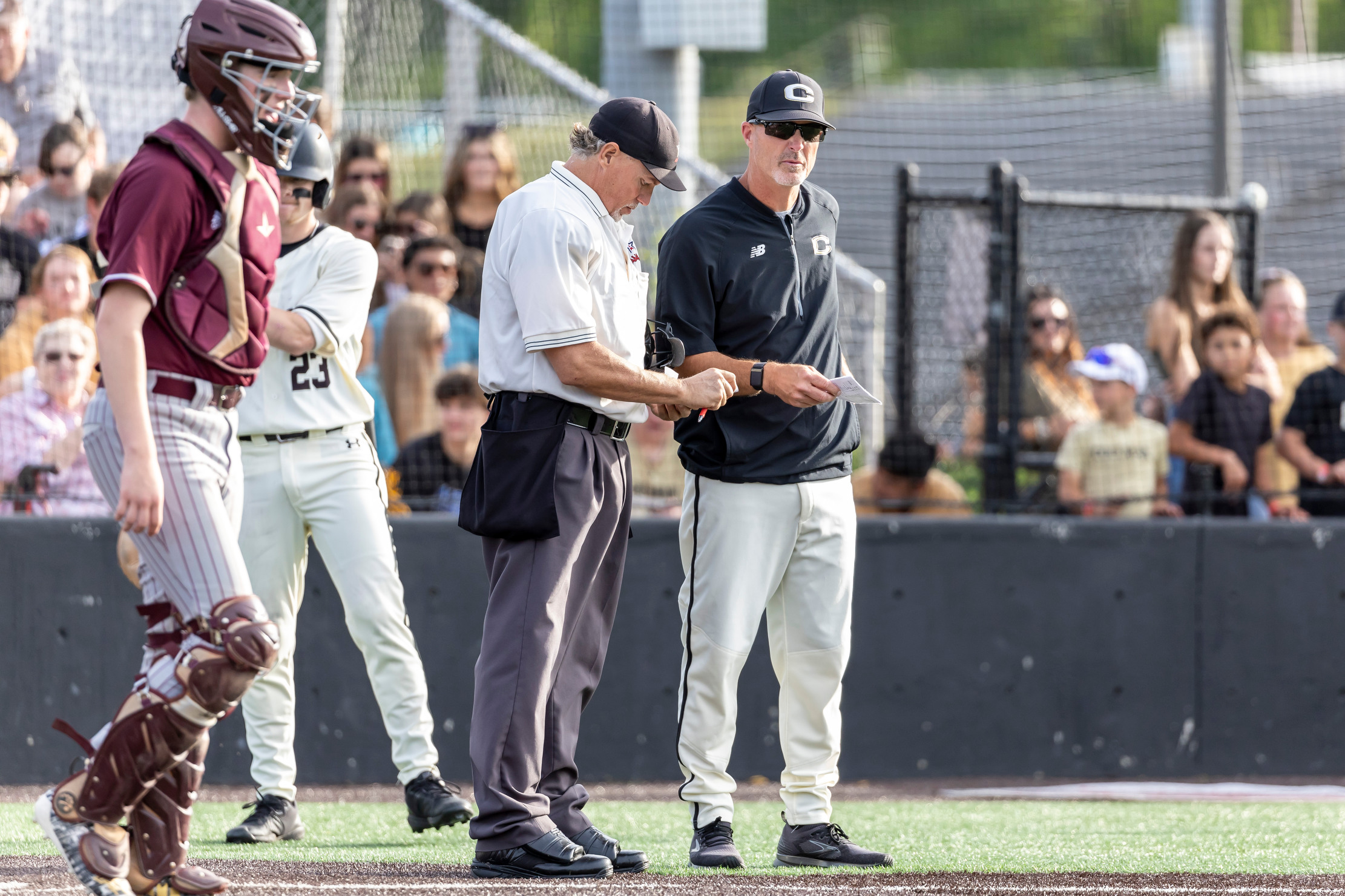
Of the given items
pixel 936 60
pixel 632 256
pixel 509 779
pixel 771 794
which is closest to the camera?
pixel 509 779

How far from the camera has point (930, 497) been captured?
339 inches

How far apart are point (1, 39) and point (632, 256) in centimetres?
517

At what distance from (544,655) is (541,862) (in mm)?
572

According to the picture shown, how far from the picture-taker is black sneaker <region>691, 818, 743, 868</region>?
203 inches

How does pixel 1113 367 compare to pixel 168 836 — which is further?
pixel 1113 367

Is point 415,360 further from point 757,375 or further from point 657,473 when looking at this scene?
point 757,375

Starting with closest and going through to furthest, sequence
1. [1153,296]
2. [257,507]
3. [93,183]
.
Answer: [257,507] < [93,183] < [1153,296]

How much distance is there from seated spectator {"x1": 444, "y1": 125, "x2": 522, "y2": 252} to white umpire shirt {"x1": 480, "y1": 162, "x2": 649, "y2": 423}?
4.32 metres

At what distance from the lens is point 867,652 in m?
8.34

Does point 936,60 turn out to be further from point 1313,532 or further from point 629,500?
point 629,500

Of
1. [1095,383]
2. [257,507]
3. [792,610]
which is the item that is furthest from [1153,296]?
[257,507]

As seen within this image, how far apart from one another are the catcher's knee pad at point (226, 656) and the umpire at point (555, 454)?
920mm

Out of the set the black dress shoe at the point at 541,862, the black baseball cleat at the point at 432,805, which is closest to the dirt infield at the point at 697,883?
the black dress shoe at the point at 541,862

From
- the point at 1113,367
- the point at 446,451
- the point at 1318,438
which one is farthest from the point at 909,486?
the point at 446,451
